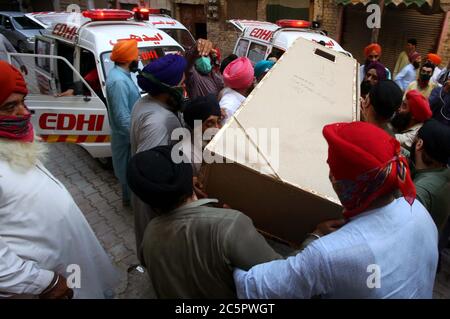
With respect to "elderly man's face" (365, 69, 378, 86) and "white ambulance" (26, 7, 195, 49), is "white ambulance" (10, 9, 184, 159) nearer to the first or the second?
"white ambulance" (26, 7, 195, 49)

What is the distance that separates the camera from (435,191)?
1968mm

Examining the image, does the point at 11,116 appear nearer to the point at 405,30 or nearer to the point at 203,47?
the point at 203,47

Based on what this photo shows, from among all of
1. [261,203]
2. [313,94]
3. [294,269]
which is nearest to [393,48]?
[313,94]

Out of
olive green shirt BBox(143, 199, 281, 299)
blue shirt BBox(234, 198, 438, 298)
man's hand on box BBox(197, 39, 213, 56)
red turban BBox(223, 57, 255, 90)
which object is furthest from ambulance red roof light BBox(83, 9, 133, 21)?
blue shirt BBox(234, 198, 438, 298)

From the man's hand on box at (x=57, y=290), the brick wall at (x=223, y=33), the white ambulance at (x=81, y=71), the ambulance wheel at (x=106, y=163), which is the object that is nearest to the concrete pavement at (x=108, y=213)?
the ambulance wheel at (x=106, y=163)

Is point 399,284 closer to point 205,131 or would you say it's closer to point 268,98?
point 268,98

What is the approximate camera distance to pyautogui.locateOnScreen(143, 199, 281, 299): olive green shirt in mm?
1254

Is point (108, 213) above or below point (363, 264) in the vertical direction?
below

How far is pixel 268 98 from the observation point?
2002 mm

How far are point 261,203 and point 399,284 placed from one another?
0.84m

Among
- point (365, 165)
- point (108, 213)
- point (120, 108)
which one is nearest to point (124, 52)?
point (120, 108)

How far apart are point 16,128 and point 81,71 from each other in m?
3.42

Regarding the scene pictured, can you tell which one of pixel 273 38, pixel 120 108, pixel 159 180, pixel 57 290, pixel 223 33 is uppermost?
pixel 223 33
